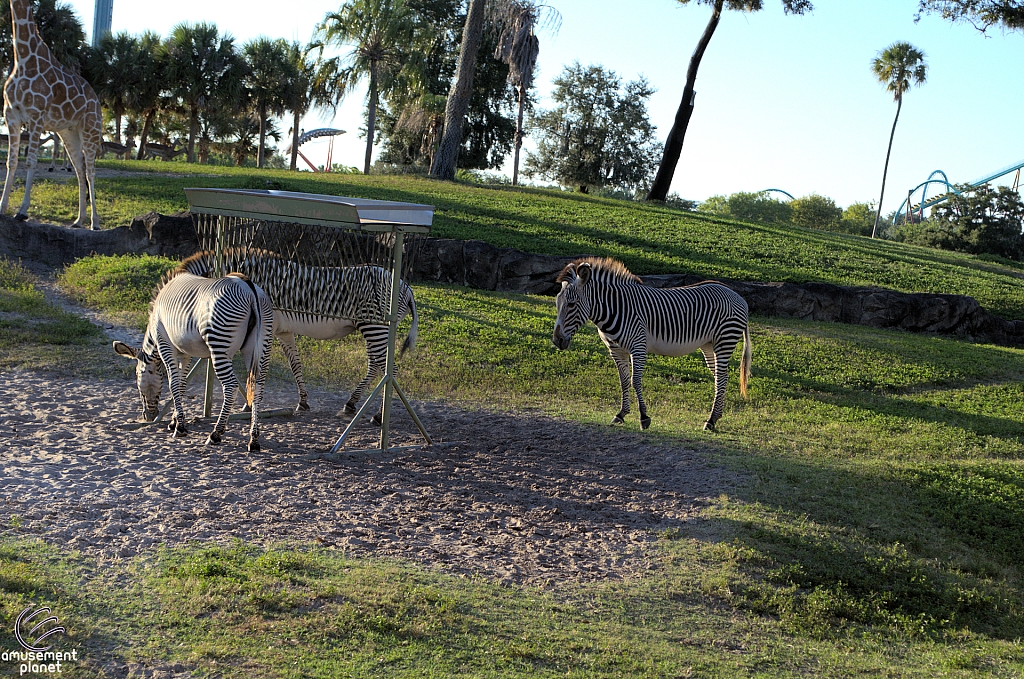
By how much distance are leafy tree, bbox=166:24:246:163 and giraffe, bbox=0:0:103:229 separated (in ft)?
72.7

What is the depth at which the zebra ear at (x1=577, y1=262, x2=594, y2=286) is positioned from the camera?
32.0 feet

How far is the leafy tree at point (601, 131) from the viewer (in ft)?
146

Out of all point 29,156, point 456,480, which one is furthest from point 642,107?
point 456,480

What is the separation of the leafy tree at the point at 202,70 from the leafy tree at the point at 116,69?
1.48m

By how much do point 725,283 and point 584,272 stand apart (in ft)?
27.6

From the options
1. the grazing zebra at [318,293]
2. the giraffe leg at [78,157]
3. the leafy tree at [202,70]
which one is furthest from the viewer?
the leafy tree at [202,70]

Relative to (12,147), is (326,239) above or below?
below

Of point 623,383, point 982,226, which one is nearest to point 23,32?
point 623,383

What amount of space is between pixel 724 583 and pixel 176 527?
410 centimetres

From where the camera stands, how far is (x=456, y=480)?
7922 mm

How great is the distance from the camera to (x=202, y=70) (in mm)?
38906

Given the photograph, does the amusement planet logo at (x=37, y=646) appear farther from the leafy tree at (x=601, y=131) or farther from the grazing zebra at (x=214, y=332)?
the leafy tree at (x=601, y=131)

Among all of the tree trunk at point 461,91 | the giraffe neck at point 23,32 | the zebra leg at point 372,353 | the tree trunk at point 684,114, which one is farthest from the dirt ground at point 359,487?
the tree trunk at point 684,114

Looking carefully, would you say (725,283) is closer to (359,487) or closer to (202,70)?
(359,487)
